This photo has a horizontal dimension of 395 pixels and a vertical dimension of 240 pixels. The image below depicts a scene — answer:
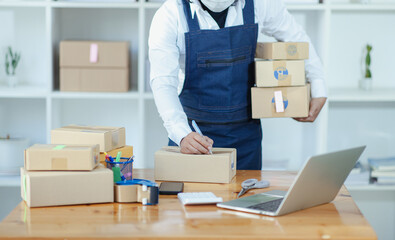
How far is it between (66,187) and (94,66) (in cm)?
161

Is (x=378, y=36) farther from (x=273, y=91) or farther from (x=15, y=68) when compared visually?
(x=15, y=68)

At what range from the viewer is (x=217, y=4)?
211 centimetres

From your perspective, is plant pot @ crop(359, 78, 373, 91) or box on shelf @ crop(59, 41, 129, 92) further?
plant pot @ crop(359, 78, 373, 91)

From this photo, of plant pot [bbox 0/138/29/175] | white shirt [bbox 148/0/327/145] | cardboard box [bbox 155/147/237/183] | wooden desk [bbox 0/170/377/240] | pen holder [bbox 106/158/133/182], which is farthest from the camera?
plant pot [bbox 0/138/29/175]

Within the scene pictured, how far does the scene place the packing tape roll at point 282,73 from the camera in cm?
219

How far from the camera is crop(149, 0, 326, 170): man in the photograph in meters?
2.14

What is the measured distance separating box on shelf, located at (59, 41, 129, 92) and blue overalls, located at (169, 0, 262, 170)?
787 millimetres

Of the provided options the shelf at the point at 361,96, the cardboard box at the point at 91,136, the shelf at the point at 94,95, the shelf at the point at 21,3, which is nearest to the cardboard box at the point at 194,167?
the cardboard box at the point at 91,136

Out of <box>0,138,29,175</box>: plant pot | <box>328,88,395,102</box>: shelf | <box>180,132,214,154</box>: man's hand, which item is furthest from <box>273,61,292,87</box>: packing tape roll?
<box>0,138,29,175</box>: plant pot

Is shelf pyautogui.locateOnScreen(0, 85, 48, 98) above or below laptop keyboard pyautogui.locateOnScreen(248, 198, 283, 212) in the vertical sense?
above

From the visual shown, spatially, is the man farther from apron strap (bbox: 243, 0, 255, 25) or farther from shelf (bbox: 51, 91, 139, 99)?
shelf (bbox: 51, 91, 139, 99)

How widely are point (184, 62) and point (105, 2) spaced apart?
34.6 inches

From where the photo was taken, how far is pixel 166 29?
7.01ft

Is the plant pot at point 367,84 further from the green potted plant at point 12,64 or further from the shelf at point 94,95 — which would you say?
the green potted plant at point 12,64
